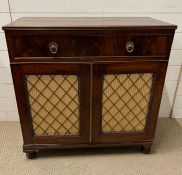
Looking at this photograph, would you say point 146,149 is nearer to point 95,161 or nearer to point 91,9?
point 95,161

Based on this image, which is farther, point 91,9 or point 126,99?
point 91,9

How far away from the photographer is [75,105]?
1.18 m

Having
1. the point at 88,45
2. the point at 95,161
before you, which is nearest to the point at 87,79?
the point at 88,45

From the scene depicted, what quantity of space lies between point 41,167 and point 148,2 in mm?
1150

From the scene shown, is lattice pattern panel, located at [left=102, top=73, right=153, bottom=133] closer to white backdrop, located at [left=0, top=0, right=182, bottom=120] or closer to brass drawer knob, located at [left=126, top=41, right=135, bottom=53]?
brass drawer knob, located at [left=126, top=41, right=135, bottom=53]

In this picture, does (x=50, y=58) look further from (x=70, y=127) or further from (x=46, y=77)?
(x=70, y=127)

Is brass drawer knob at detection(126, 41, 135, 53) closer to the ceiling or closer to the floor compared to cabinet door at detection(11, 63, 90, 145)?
closer to the ceiling

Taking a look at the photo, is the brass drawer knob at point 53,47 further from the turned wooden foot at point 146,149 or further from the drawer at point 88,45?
the turned wooden foot at point 146,149

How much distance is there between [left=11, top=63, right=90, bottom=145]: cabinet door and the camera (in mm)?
1079

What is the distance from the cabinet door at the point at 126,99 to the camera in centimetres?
110

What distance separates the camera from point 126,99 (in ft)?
3.89

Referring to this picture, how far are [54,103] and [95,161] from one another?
1.42 ft

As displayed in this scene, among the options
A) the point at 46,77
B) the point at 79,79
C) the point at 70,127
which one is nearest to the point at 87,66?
the point at 79,79

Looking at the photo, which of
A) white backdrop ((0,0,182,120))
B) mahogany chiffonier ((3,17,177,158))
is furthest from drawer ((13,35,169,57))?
white backdrop ((0,0,182,120))
